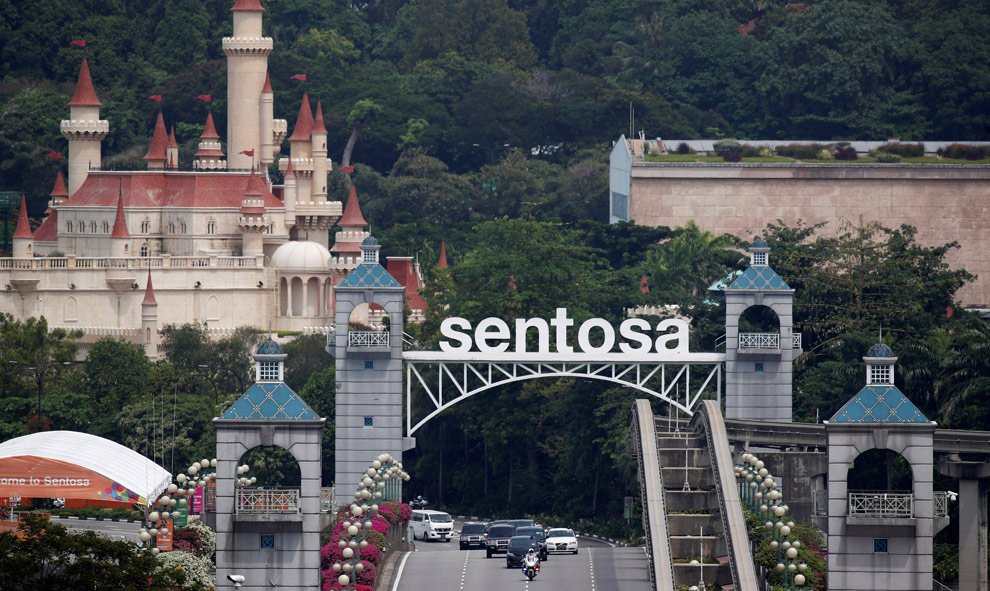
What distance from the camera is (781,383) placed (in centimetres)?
10538

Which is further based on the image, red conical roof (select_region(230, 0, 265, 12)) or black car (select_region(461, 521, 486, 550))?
red conical roof (select_region(230, 0, 265, 12))

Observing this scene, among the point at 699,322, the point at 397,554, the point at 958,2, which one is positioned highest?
the point at 958,2

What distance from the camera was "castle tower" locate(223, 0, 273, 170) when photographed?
170750mm

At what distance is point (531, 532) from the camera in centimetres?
9725

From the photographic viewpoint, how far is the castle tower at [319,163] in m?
169

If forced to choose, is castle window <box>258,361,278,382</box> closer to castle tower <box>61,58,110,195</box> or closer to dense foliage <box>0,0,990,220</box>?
castle tower <box>61,58,110,195</box>

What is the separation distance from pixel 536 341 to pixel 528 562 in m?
41.1

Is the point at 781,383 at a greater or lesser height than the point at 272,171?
lesser

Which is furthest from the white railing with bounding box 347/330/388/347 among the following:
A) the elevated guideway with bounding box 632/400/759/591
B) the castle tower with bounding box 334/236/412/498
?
the elevated guideway with bounding box 632/400/759/591

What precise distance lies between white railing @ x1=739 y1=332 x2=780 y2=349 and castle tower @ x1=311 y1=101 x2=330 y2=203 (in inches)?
2565

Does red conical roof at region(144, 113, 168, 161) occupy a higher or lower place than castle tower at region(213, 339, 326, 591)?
higher

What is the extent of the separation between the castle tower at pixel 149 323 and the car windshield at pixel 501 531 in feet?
175

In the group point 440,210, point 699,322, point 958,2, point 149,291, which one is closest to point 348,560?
point 699,322

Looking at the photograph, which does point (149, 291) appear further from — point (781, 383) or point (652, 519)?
point (652, 519)
